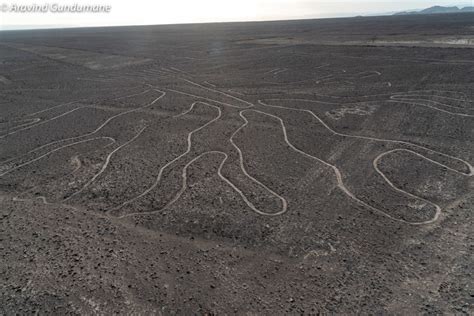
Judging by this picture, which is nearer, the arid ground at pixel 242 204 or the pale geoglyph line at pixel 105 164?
the arid ground at pixel 242 204

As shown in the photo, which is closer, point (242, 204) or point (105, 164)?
point (242, 204)

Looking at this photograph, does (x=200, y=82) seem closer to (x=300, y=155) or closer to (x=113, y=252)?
(x=300, y=155)

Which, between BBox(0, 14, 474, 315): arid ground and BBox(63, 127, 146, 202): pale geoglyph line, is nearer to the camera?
BBox(0, 14, 474, 315): arid ground

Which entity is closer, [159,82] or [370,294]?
[370,294]

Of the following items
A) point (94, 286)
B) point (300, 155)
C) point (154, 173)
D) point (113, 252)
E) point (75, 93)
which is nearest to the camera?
point (94, 286)

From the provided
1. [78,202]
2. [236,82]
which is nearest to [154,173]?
[78,202]

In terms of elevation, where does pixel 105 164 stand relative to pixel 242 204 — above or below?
above

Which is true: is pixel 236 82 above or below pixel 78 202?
above

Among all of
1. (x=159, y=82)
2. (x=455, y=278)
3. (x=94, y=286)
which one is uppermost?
(x=159, y=82)
